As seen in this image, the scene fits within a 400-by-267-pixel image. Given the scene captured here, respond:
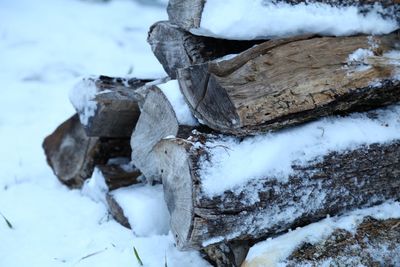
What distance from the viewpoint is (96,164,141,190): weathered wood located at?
276 cm

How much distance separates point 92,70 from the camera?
4871mm

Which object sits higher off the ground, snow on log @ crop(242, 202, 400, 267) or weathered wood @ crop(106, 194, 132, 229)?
snow on log @ crop(242, 202, 400, 267)

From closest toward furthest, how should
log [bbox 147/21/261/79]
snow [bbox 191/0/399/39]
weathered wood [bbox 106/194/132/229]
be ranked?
snow [bbox 191/0/399/39]
log [bbox 147/21/261/79]
weathered wood [bbox 106/194/132/229]

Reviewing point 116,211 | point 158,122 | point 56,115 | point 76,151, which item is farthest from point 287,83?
point 56,115

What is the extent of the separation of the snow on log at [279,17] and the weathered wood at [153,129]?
0.32m

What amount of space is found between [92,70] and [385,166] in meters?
3.29

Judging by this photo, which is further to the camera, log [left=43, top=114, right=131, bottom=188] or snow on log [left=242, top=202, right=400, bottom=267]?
log [left=43, top=114, right=131, bottom=188]

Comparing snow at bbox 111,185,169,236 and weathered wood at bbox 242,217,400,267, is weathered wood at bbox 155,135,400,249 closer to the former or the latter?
weathered wood at bbox 242,217,400,267

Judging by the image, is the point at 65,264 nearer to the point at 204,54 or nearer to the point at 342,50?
the point at 204,54

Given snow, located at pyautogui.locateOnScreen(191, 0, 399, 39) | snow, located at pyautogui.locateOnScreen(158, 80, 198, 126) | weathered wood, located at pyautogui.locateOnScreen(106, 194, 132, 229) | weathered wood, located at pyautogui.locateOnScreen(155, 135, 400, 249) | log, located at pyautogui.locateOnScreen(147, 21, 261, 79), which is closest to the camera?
weathered wood, located at pyautogui.locateOnScreen(155, 135, 400, 249)

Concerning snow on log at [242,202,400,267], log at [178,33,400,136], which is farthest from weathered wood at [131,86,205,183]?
snow on log at [242,202,400,267]

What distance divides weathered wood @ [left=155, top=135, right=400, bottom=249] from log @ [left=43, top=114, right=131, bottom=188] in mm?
900

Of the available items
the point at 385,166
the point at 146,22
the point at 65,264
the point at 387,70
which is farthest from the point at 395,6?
the point at 146,22

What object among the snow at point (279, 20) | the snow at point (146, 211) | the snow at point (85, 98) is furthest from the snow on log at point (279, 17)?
the snow at point (146, 211)
